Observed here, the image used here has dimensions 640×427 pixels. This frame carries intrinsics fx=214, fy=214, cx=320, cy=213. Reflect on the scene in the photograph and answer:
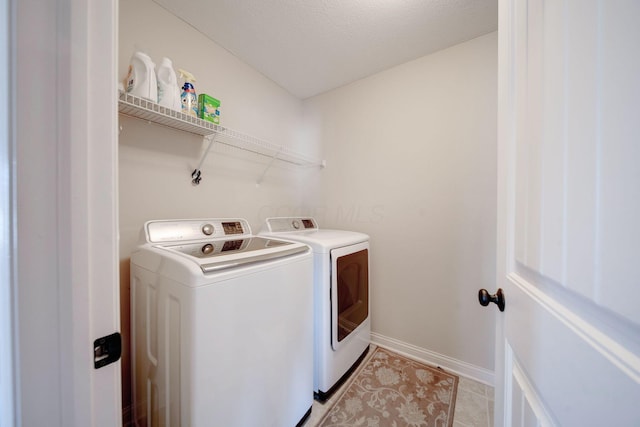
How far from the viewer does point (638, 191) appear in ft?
0.86

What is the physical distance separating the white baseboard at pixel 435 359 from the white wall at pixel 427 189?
0.14 feet

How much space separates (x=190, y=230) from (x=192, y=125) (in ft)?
2.25

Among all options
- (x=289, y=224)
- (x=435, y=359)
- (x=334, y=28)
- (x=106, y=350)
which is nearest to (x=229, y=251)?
(x=106, y=350)

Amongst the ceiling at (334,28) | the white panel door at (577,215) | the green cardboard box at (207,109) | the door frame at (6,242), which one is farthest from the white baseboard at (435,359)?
the ceiling at (334,28)

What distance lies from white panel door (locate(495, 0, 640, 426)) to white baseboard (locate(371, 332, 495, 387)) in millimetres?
1377

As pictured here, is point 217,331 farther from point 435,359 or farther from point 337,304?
point 435,359

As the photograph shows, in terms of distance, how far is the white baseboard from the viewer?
5.30 feet

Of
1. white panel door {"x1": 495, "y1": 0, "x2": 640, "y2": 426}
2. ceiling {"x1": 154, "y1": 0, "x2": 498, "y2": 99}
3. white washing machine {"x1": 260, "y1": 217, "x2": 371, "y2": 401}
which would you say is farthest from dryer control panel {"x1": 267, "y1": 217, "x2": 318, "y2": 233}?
white panel door {"x1": 495, "y1": 0, "x2": 640, "y2": 426}

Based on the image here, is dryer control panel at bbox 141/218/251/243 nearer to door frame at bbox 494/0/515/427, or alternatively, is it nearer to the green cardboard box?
the green cardboard box

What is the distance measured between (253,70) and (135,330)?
2.21 metres

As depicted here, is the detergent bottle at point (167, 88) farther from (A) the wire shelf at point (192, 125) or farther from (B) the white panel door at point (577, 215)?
(B) the white panel door at point (577, 215)

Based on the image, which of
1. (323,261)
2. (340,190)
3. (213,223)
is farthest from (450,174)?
(213,223)

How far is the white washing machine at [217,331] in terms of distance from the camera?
83 centimetres

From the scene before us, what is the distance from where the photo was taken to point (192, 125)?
1.40 meters
